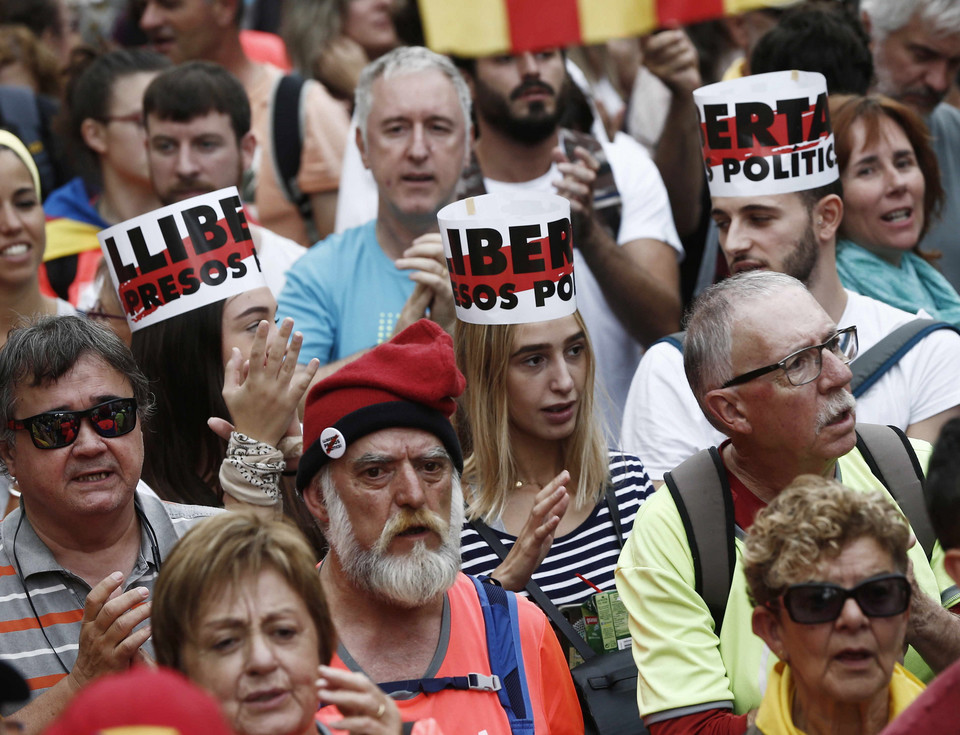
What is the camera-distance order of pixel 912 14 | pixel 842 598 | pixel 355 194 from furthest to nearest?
pixel 355 194 → pixel 912 14 → pixel 842 598

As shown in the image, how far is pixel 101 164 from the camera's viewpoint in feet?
21.9

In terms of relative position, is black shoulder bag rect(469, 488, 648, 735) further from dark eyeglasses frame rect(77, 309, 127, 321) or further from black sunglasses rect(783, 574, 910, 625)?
dark eyeglasses frame rect(77, 309, 127, 321)

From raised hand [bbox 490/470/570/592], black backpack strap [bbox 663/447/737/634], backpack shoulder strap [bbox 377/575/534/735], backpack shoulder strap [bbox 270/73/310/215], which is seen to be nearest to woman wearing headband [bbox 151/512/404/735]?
backpack shoulder strap [bbox 377/575/534/735]

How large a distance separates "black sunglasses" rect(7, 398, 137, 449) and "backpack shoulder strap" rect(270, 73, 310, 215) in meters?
3.31

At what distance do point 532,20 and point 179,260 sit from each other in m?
2.03

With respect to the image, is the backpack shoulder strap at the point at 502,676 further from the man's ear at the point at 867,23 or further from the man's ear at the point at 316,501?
the man's ear at the point at 867,23

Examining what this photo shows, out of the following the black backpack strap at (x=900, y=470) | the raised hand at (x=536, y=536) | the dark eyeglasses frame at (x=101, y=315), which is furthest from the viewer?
the dark eyeglasses frame at (x=101, y=315)

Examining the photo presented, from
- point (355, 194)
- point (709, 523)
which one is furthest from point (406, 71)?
point (709, 523)

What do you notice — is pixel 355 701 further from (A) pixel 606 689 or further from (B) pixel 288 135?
(B) pixel 288 135

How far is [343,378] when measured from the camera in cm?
363

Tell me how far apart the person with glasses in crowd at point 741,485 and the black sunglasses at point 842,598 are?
0.97 ft

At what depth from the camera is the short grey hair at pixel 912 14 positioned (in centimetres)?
609

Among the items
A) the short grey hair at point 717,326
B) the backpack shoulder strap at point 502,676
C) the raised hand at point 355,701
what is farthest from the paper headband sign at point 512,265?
the raised hand at point 355,701

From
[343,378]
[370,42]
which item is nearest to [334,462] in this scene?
[343,378]
